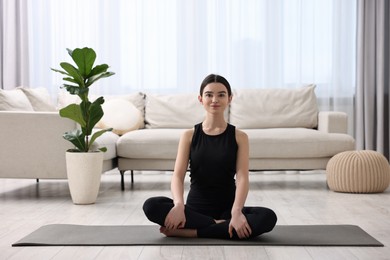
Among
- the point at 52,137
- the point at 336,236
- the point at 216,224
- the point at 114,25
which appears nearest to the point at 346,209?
the point at 336,236

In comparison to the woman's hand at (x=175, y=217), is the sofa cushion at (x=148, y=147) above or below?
above

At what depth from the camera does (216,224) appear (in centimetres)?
279

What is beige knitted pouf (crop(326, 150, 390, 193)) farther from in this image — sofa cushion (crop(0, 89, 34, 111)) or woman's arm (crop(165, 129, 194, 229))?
sofa cushion (crop(0, 89, 34, 111))

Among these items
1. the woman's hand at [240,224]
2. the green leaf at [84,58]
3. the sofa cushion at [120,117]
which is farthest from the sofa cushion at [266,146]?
the woman's hand at [240,224]

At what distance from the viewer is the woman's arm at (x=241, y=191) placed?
2713 mm

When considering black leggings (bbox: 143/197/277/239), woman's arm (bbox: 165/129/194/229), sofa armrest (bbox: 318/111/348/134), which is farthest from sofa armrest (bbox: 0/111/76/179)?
sofa armrest (bbox: 318/111/348/134)

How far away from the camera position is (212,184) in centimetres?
288

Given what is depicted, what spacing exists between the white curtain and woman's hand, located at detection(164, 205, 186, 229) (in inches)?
162

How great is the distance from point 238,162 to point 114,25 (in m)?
3.97

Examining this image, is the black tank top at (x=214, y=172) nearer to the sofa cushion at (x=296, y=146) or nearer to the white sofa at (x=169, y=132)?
the white sofa at (x=169, y=132)

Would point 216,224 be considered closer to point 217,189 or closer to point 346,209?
point 217,189

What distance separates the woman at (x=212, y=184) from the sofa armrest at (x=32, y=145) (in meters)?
1.65

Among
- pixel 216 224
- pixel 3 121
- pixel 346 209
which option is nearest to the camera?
pixel 216 224

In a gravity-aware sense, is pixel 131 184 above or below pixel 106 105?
below
